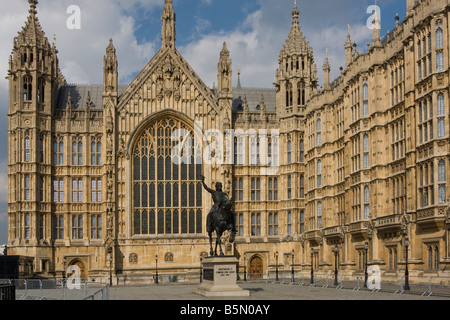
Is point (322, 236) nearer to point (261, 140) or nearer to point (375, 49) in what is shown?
point (261, 140)

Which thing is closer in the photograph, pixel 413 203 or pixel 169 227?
pixel 413 203

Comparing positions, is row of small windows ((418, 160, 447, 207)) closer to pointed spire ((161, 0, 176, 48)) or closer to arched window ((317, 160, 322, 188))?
arched window ((317, 160, 322, 188))

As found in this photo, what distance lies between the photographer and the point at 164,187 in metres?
79.9

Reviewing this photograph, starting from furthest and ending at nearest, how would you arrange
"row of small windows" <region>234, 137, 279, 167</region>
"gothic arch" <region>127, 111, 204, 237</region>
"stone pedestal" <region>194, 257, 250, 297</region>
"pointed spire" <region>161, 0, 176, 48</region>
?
"pointed spire" <region>161, 0, 176, 48</region>
"row of small windows" <region>234, 137, 279, 167</region>
"gothic arch" <region>127, 111, 204, 237</region>
"stone pedestal" <region>194, 257, 250, 297</region>

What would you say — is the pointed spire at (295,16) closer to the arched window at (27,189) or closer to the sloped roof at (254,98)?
the sloped roof at (254,98)

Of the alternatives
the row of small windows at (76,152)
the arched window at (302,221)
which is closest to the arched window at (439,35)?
the arched window at (302,221)

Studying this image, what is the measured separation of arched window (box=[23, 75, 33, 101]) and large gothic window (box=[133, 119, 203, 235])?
1203 cm

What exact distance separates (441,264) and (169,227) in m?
38.1

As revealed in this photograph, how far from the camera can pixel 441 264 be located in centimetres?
4669

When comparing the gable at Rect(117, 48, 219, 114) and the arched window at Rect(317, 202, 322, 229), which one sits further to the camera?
the gable at Rect(117, 48, 219, 114)

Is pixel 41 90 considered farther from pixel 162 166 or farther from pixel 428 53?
pixel 428 53

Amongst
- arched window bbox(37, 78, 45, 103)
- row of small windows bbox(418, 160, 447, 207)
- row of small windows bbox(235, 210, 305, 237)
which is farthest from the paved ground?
arched window bbox(37, 78, 45, 103)

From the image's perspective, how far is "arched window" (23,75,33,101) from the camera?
7931 centimetres
